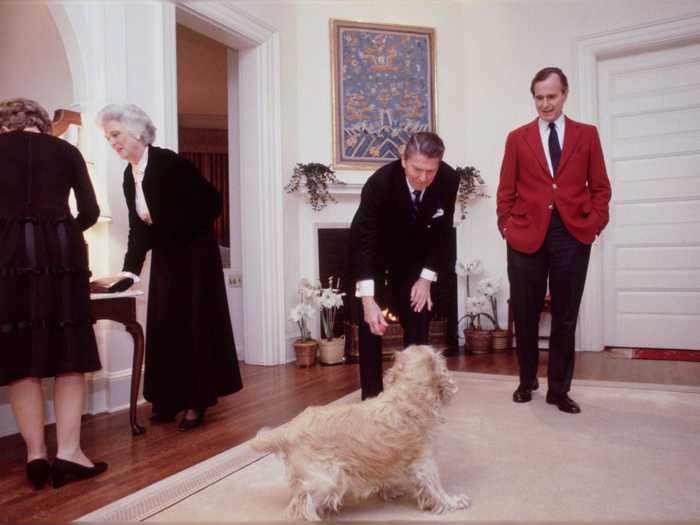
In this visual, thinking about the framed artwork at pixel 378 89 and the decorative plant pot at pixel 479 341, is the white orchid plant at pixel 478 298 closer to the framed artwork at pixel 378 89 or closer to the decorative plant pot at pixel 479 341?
the decorative plant pot at pixel 479 341

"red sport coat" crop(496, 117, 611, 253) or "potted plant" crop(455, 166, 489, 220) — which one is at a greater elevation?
"potted plant" crop(455, 166, 489, 220)

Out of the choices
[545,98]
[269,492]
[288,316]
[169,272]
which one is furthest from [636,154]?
[269,492]

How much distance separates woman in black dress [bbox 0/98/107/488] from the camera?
2012 mm

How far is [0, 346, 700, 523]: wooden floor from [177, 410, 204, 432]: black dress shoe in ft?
0.11

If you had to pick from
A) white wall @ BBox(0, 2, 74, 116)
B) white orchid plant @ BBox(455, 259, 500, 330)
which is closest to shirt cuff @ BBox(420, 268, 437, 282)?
white wall @ BBox(0, 2, 74, 116)

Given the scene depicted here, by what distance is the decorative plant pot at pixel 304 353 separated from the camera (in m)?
4.51

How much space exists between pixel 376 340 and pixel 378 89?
342 centimetres

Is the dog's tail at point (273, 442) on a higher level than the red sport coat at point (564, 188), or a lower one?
lower

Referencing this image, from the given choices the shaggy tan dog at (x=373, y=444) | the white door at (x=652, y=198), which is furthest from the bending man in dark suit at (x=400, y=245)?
the white door at (x=652, y=198)

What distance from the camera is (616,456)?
2.23m

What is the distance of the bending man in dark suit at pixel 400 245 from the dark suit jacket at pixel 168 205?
2.80 feet

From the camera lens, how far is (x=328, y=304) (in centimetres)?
453

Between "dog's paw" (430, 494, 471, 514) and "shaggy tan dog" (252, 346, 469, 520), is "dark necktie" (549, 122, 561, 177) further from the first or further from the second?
"dog's paw" (430, 494, 471, 514)

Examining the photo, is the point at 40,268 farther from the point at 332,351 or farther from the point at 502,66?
the point at 502,66
